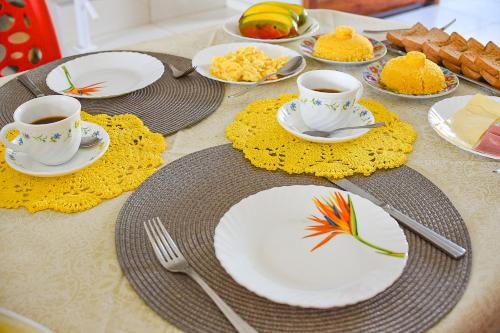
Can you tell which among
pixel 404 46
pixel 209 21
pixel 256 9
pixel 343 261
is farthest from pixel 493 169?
pixel 209 21

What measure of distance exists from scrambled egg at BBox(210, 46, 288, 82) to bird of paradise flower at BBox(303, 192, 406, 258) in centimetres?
52

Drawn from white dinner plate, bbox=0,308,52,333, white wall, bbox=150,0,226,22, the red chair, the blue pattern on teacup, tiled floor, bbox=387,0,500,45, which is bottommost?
tiled floor, bbox=387,0,500,45

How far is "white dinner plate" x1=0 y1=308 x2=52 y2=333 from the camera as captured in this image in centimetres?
49

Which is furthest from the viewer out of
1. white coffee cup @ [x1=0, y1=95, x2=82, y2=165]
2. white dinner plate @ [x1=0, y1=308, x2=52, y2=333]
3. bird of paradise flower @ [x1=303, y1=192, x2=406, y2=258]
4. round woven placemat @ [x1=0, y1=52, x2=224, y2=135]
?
round woven placemat @ [x1=0, y1=52, x2=224, y2=135]

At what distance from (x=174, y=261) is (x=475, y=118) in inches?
26.7

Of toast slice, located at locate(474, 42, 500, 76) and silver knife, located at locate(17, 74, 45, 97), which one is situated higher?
toast slice, located at locate(474, 42, 500, 76)

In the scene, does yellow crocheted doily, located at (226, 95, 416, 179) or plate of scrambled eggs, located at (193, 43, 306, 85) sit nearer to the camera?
yellow crocheted doily, located at (226, 95, 416, 179)

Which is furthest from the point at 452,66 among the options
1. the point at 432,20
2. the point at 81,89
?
the point at 432,20

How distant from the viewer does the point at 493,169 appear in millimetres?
887

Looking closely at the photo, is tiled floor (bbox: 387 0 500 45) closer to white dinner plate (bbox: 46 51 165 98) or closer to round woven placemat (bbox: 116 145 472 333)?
white dinner plate (bbox: 46 51 165 98)

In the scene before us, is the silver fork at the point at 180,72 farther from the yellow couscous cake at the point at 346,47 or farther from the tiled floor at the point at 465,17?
the tiled floor at the point at 465,17

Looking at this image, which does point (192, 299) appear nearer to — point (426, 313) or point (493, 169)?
point (426, 313)

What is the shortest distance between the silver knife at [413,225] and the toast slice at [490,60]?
0.56 m

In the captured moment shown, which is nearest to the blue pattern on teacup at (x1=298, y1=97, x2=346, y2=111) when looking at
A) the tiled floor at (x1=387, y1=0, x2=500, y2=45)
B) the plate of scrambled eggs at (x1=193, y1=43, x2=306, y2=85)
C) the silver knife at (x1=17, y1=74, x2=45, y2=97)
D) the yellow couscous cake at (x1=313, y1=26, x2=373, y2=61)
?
the plate of scrambled eggs at (x1=193, y1=43, x2=306, y2=85)
